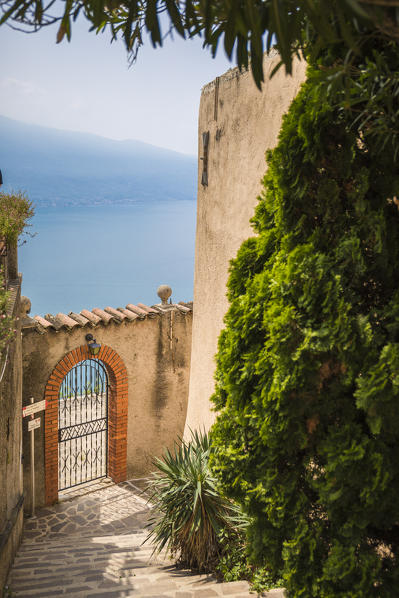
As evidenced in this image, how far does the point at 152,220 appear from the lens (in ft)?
248

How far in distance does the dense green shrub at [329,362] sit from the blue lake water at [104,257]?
32.2m

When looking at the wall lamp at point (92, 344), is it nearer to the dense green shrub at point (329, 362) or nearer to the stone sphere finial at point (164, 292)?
the stone sphere finial at point (164, 292)

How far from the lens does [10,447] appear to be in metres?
6.52

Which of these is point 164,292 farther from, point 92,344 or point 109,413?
point 109,413

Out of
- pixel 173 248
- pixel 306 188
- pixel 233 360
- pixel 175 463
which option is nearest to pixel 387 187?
pixel 306 188

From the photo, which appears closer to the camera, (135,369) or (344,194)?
(344,194)

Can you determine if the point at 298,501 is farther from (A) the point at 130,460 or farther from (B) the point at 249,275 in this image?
(A) the point at 130,460

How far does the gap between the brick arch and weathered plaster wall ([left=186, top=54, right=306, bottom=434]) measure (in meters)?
1.95

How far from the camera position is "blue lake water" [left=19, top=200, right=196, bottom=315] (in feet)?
141

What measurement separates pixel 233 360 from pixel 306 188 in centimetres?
134

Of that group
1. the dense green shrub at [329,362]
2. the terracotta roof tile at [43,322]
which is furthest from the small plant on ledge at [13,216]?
the dense green shrub at [329,362]

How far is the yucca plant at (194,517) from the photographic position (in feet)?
18.6

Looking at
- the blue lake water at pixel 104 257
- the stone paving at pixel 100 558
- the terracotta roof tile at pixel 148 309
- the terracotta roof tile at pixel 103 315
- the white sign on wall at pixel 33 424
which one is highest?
the blue lake water at pixel 104 257

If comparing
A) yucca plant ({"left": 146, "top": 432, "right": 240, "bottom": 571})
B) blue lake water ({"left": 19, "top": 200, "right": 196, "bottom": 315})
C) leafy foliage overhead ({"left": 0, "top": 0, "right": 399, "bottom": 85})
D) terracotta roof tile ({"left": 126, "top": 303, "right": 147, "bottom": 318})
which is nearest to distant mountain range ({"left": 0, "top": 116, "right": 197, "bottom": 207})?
blue lake water ({"left": 19, "top": 200, "right": 196, "bottom": 315})
